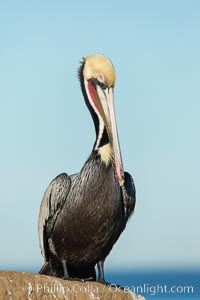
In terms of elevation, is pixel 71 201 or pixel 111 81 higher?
pixel 111 81

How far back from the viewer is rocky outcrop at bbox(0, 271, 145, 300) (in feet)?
29.5

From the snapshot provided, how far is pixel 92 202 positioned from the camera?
32.8 ft

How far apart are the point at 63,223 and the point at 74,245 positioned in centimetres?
27

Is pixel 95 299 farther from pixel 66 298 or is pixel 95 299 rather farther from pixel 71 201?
pixel 71 201

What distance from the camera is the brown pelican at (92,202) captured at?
10.0 meters

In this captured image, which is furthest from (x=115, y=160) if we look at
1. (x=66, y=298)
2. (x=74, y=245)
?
(x=66, y=298)

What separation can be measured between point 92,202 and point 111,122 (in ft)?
3.17

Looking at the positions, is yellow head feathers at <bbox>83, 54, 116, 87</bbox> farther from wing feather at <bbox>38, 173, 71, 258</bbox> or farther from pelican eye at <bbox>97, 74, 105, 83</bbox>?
wing feather at <bbox>38, 173, 71, 258</bbox>

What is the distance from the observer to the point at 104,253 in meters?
10.3

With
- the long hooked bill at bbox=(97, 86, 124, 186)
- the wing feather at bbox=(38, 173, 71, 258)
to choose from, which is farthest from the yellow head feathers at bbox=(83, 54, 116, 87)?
the wing feather at bbox=(38, 173, 71, 258)

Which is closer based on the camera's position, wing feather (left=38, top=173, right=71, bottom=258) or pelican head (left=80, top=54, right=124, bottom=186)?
pelican head (left=80, top=54, right=124, bottom=186)

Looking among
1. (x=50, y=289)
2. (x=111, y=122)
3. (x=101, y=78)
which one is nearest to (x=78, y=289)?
(x=50, y=289)

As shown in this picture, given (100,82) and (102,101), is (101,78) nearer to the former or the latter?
(100,82)

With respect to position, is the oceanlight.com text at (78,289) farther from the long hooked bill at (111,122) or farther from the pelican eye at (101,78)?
the pelican eye at (101,78)
